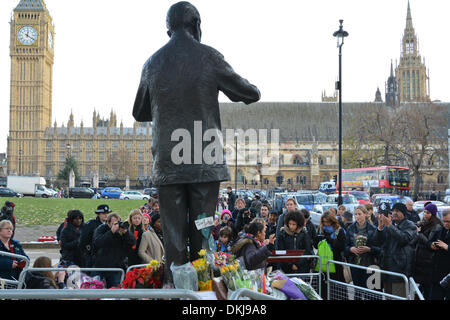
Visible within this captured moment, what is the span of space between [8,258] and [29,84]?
99.4 meters

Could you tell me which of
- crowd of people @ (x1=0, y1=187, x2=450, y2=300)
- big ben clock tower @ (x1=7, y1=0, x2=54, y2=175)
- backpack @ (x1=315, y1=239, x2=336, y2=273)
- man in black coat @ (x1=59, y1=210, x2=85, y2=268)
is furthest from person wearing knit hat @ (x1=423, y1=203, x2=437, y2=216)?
big ben clock tower @ (x1=7, y1=0, x2=54, y2=175)

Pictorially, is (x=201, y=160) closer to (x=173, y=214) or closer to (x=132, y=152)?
(x=173, y=214)

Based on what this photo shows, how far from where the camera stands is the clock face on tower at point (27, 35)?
93.1 metres

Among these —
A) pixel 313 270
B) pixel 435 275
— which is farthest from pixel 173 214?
pixel 435 275

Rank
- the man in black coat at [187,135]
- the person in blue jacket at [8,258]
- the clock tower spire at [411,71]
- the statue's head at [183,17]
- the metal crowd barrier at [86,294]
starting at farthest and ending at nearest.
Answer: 1. the clock tower spire at [411,71]
2. the person in blue jacket at [8,258]
3. the statue's head at [183,17]
4. the man in black coat at [187,135]
5. the metal crowd barrier at [86,294]

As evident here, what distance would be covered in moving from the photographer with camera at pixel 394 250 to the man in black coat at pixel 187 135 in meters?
3.52

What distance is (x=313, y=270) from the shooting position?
5.85m

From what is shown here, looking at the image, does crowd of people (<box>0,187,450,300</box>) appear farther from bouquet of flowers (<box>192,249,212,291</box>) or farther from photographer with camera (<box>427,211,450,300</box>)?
bouquet of flowers (<box>192,249,212,291</box>)

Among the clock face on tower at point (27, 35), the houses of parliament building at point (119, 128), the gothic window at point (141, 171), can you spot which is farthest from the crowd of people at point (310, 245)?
the clock face on tower at point (27, 35)

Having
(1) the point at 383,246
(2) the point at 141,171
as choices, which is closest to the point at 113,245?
(1) the point at 383,246

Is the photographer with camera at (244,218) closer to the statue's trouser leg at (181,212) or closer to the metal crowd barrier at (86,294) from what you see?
the statue's trouser leg at (181,212)

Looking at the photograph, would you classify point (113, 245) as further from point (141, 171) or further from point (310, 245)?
point (141, 171)

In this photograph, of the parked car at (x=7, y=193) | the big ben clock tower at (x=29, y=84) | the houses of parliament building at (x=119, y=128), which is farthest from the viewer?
the big ben clock tower at (x=29, y=84)
